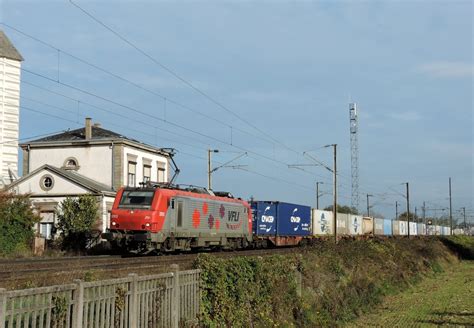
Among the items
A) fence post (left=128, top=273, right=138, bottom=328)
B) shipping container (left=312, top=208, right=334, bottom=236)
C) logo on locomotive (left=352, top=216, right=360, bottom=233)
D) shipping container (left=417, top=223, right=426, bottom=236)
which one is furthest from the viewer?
shipping container (left=417, top=223, right=426, bottom=236)

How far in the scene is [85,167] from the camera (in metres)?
44.6

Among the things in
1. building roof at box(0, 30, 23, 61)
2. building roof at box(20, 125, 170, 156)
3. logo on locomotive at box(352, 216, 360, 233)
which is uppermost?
building roof at box(0, 30, 23, 61)

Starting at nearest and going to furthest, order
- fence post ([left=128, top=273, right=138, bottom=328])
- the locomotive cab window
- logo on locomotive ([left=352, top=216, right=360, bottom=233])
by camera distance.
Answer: fence post ([left=128, top=273, right=138, bottom=328]) → the locomotive cab window → logo on locomotive ([left=352, top=216, right=360, bottom=233])

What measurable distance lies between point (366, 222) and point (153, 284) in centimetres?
5933

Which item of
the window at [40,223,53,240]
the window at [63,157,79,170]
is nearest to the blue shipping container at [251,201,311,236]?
the window at [40,223,53,240]

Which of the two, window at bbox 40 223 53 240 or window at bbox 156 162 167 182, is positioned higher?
window at bbox 156 162 167 182

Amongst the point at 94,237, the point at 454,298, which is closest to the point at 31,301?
the point at 454,298

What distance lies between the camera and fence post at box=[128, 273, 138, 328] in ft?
27.1

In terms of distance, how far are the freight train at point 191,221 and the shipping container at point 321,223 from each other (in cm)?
595

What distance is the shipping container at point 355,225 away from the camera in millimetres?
58519

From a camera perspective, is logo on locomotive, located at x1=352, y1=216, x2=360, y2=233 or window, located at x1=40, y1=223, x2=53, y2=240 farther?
logo on locomotive, located at x1=352, y1=216, x2=360, y2=233

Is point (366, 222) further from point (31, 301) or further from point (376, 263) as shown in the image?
point (31, 301)

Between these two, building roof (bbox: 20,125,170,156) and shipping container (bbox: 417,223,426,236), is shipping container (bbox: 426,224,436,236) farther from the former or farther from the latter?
building roof (bbox: 20,125,170,156)

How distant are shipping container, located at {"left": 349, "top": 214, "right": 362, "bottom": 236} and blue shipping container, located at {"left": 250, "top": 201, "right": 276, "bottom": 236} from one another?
18737 mm
